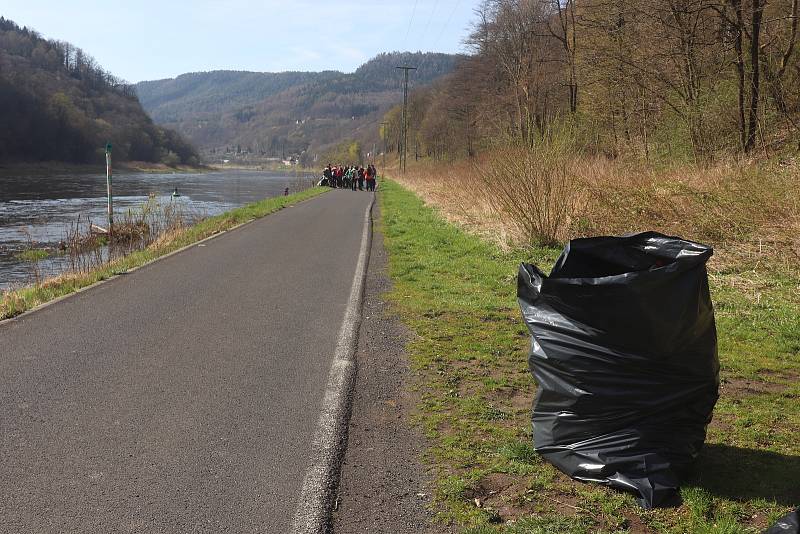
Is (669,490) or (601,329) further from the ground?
(601,329)

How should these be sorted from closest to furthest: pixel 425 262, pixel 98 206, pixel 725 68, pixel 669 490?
pixel 669 490, pixel 425 262, pixel 725 68, pixel 98 206

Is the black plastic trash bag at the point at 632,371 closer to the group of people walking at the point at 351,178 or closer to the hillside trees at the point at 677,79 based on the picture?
the hillside trees at the point at 677,79

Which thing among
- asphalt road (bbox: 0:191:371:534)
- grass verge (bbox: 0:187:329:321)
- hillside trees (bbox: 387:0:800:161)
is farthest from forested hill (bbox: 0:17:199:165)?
asphalt road (bbox: 0:191:371:534)

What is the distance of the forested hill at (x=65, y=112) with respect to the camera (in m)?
91.8

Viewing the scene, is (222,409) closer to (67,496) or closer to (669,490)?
(67,496)

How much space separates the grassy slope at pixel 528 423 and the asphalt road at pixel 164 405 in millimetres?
898

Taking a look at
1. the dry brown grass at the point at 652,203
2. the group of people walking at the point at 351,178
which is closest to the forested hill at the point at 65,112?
the group of people walking at the point at 351,178

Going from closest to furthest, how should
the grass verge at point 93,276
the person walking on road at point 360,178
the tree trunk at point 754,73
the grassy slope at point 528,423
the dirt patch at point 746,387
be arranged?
the grassy slope at point 528,423
the dirt patch at point 746,387
the grass verge at point 93,276
the tree trunk at point 754,73
the person walking on road at point 360,178

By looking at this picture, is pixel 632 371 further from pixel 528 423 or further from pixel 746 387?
pixel 746 387

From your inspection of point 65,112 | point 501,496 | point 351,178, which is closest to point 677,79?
point 501,496

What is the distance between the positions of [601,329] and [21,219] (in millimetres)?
26559

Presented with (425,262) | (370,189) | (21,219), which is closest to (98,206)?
(21,219)

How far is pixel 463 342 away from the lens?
21.9 feet

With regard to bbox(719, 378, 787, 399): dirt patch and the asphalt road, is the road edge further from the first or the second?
bbox(719, 378, 787, 399): dirt patch
